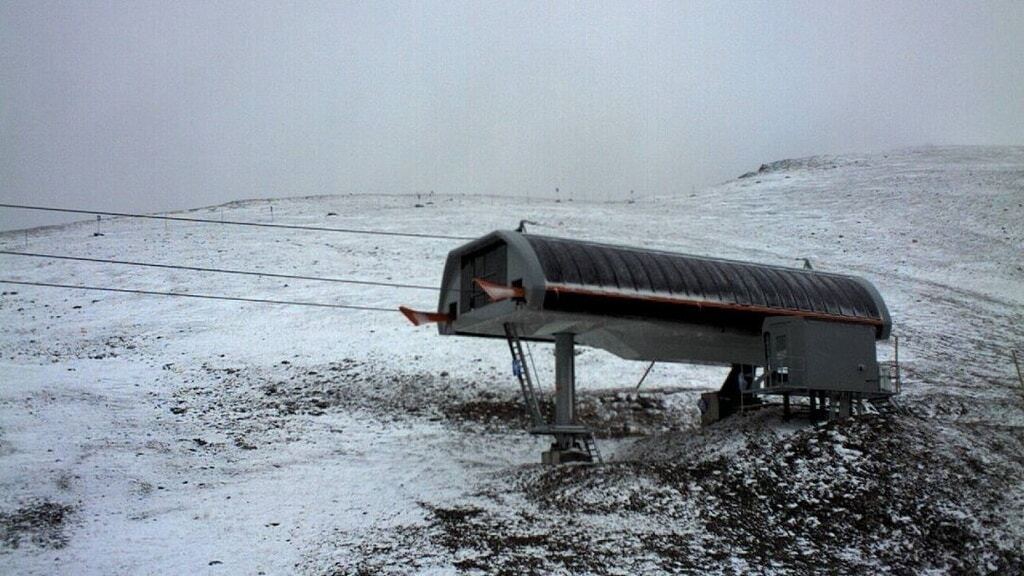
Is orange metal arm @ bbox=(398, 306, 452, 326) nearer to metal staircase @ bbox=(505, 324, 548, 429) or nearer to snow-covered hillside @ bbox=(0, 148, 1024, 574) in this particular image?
metal staircase @ bbox=(505, 324, 548, 429)

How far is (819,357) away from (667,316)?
4.55 meters

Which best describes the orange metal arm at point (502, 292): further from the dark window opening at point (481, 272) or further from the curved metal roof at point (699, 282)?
the dark window opening at point (481, 272)

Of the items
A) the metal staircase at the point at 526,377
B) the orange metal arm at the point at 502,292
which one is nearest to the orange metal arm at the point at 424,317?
the metal staircase at the point at 526,377

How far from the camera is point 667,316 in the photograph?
25.5 metres

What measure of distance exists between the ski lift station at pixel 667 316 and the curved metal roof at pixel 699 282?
37 millimetres

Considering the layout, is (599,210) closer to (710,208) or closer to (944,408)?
(710,208)

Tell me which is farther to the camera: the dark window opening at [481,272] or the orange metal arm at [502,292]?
the dark window opening at [481,272]

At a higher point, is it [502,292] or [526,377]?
[502,292]

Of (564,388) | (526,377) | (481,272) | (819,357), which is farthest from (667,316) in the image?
(481,272)

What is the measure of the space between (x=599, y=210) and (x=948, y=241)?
22.7m

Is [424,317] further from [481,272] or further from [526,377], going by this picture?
[526,377]

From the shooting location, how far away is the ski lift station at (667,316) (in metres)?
24.3

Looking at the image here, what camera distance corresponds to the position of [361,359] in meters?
33.6

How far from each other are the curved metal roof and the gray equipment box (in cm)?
84
